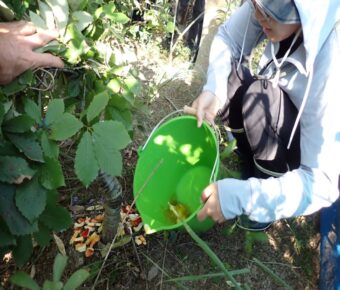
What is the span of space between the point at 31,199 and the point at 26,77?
0.29 meters

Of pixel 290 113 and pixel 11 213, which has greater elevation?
pixel 11 213

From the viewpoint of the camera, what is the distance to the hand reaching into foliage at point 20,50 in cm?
88

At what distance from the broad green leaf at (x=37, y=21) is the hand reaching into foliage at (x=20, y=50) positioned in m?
0.01

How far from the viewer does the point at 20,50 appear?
2.93 feet

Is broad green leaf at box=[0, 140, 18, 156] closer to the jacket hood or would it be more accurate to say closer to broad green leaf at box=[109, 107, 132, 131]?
broad green leaf at box=[109, 107, 132, 131]

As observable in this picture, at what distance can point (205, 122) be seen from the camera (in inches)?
51.9

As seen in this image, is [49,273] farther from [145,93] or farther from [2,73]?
[145,93]

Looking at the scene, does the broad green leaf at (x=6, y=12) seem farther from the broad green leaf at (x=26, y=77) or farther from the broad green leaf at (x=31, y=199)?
the broad green leaf at (x=31, y=199)

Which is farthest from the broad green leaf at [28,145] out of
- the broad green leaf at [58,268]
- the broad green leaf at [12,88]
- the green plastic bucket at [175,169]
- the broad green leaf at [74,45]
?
the green plastic bucket at [175,169]

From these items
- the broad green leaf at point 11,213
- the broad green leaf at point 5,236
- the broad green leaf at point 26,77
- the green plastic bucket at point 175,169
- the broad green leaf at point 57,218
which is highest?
the broad green leaf at point 26,77

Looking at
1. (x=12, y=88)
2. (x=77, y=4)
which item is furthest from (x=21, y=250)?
(x=77, y=4)

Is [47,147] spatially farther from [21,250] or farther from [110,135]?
[21,250]

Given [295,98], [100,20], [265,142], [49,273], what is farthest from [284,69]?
[49,273]

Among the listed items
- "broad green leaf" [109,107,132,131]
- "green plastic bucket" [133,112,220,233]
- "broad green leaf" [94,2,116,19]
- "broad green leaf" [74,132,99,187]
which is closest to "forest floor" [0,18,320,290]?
"green plastic bucket" [133,112,220,233]
